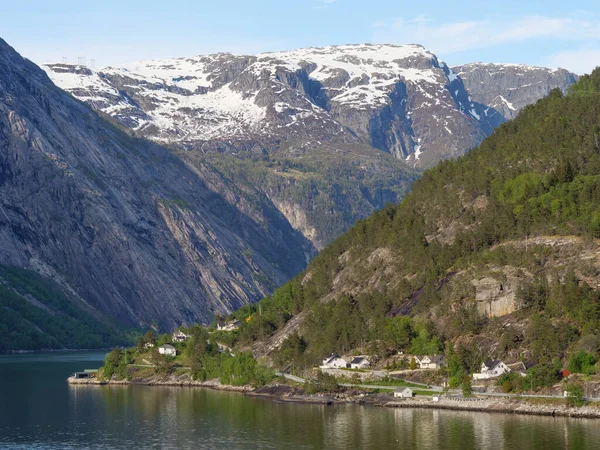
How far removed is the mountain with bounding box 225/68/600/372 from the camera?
15488 centimetres

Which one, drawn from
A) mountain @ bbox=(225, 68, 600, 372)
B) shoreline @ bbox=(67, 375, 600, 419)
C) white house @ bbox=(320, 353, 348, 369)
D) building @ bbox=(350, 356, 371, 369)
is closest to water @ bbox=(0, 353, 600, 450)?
shoreline @ bbox=(67, 375, 600, 419)

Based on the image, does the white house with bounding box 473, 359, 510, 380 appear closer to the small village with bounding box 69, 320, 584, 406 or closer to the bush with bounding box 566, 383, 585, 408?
the small village with bounding box 69, 320, 584, 406

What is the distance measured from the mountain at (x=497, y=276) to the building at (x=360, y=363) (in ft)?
12.9

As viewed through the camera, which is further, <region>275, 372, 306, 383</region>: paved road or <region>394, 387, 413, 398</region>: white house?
<region>275, 372, 306, 383</region>: paved road

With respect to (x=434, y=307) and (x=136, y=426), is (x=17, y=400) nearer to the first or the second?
(x=136, y=426)

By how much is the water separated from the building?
15.4 m

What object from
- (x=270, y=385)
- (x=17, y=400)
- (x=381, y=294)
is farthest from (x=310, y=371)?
(x=17, y=400)

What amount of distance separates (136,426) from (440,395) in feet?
132

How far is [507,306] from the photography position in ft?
538

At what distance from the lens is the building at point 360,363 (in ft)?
550

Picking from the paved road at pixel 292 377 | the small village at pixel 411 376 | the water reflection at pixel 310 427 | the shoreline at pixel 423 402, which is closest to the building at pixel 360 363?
the small village at pixel 411 376

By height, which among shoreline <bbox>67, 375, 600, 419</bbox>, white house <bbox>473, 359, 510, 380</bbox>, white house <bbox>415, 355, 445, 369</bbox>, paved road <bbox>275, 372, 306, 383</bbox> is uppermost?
white house <bbox>415, 355, 445, 369</bbox>

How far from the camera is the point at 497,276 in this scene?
167 metres

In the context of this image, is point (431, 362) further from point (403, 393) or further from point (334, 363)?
point (334, 363)
